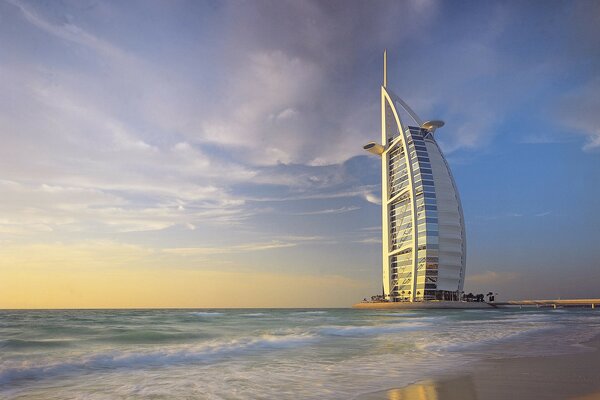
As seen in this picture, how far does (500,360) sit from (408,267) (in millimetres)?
95062

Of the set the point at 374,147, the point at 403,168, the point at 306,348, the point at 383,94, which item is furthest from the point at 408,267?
the point at 306,348

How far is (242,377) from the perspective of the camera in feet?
42.4

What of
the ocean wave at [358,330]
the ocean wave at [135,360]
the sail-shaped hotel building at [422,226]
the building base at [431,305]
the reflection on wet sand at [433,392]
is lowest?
the building base at [431,305]

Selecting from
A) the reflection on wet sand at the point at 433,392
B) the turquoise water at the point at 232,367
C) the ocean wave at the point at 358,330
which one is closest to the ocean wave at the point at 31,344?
the turquoise water at the point at 232,367

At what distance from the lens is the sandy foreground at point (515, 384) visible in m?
9.09

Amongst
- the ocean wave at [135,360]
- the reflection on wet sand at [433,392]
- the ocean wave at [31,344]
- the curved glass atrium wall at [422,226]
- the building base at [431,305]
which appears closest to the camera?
the reflection on wet sand at [433,392]

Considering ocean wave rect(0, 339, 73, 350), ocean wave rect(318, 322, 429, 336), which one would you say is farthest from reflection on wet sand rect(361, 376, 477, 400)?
ocean wave rect(318, 322, 429, 336)

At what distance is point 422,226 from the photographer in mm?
103125

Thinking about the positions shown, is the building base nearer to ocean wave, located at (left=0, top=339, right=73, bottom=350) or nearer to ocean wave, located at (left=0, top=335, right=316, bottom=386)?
ocean wave, located at (left=0, top=335, right=316, bottom=386)

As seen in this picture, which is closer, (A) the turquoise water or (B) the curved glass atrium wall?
(A) the turquoise water

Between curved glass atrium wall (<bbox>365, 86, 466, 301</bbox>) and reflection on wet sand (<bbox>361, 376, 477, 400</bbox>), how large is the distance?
93276 mm

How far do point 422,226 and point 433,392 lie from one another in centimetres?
9648

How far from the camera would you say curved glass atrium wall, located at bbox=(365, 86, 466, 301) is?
102m

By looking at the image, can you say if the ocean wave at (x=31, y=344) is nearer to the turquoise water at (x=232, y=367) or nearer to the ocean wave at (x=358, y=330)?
the turquoise water at (x=232, y=367)
